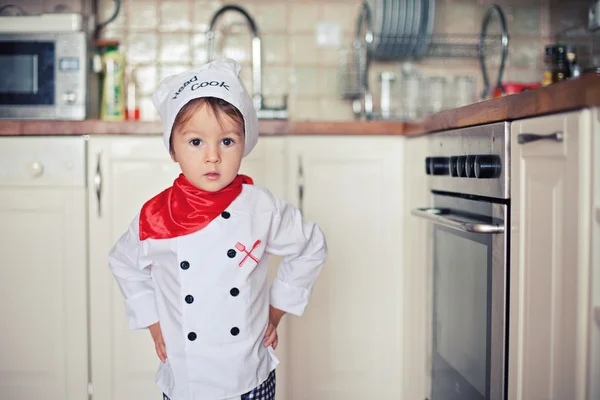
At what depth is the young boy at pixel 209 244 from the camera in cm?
124

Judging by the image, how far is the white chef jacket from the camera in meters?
1.25

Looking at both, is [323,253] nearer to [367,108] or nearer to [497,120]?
[497,120]

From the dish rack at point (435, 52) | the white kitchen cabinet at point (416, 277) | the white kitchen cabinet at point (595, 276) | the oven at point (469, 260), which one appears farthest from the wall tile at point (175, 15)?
the white kitchen cabinet at point (595, 276)

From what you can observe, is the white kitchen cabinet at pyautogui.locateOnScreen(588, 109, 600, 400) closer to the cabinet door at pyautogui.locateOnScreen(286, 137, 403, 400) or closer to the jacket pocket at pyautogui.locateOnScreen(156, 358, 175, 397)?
the jacket pocket at pyautogui.locateOnScreen(156, 358, 175, 397)

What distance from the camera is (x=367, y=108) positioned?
2328mm

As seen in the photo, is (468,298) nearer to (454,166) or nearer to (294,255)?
(454,166)

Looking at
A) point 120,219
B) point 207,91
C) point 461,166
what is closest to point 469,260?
point 461,166

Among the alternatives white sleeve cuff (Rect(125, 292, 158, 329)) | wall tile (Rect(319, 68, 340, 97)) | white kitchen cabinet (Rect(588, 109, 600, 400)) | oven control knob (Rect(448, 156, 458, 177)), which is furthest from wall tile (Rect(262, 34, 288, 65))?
white kitchen cabinet (Rect(588, 109, 600, 400))

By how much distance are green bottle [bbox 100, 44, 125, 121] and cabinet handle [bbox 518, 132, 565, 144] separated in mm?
1468

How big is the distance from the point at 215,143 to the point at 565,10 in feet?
5.55

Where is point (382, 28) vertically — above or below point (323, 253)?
above

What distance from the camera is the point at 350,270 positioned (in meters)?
1.93

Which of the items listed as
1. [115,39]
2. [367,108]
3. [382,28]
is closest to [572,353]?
[367,108]

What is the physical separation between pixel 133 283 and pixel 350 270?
756 millimetres
